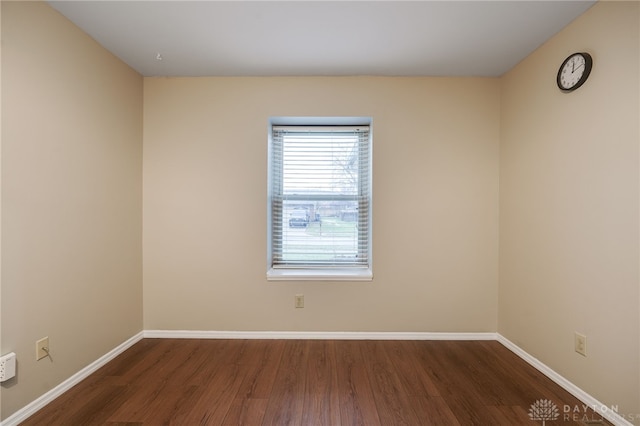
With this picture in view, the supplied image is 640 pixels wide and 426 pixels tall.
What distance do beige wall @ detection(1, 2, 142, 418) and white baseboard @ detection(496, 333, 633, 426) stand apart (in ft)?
11.2

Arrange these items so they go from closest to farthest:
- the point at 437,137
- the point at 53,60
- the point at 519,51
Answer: the point at 53,60
the point at 519,51
the point at 437,137

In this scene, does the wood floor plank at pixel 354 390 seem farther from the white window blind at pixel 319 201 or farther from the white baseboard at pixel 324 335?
the white window blind at pixel 319 201

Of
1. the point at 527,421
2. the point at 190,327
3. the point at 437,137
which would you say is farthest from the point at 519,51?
the point at 190,327

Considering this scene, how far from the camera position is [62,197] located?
176 cm

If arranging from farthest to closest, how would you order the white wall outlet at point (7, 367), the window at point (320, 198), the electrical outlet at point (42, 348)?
the window at point (320, 198) → the electrical outlet at point (42, 348) → the white wall outlet at point (7, 367)

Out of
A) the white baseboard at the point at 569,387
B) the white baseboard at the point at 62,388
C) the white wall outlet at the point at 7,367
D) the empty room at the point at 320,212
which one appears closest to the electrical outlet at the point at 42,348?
the empty room at the point at 320,212

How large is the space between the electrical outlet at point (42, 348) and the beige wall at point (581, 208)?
3.42 m

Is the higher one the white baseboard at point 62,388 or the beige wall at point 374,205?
the beige wall at point 374,205

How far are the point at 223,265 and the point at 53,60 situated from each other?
187 centimetres

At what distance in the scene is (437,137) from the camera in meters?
2.53

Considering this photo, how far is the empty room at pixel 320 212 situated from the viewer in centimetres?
156

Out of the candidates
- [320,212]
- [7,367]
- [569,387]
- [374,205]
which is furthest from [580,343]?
[7,367]

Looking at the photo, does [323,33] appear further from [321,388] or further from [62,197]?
[321,388]

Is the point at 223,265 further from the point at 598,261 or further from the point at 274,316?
the point at 598,261
